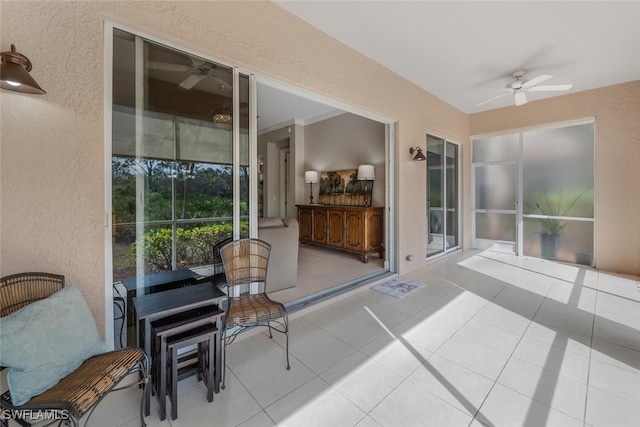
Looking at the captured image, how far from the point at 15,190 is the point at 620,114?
732 centimetres

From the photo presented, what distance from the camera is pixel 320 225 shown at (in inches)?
224

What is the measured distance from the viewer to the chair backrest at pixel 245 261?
7.08ft

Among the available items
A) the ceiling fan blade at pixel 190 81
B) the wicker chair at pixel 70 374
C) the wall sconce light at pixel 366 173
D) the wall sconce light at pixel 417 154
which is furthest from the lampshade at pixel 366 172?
the wicker chair at pixel 70 374

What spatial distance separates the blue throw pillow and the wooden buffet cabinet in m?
4.01

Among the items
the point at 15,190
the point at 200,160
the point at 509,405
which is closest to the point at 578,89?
the point at 509,405

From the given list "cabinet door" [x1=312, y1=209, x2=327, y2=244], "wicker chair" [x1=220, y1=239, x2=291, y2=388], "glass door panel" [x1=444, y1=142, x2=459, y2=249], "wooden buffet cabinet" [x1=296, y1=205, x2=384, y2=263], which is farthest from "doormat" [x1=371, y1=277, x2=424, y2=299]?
"glass door panel" [x1=444, y1=142, x2=459, y2=249]

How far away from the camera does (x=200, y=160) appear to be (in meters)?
2.25

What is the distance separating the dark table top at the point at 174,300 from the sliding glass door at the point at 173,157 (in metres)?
0.33

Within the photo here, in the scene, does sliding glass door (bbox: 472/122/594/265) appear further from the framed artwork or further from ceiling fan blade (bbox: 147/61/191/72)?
ceiling fan blade (bbox: 147/61/191/72)

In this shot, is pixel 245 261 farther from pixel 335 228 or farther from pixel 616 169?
pixel 616 169

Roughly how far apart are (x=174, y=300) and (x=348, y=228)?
3734mm

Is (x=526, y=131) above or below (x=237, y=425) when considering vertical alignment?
above

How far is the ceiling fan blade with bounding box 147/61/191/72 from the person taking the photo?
1966 mm

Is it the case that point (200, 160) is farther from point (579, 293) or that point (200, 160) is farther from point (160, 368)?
point (579, 293)
